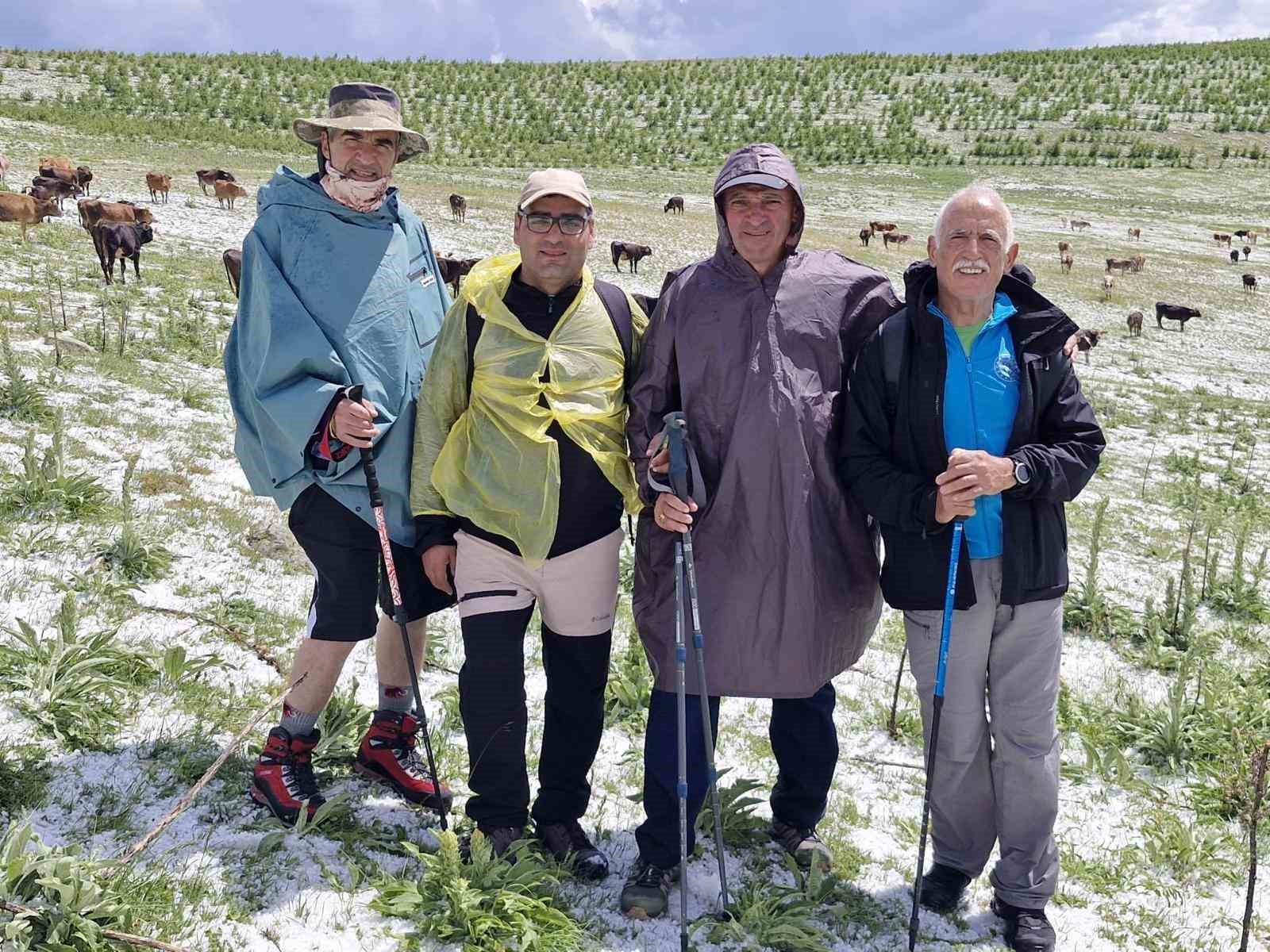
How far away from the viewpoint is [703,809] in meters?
3.72

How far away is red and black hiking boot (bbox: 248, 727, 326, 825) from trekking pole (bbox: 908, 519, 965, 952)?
215 centimetres

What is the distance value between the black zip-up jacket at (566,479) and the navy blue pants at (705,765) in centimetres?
65

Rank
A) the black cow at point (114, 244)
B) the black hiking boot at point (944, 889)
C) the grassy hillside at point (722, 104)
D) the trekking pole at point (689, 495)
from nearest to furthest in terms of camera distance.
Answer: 1. the trekking pole at point (689, 495)
2. the black hiking boot at point (944, 889)
3. the black cow at point (114, 244)
4. the grassy hillside at point (722, 104)

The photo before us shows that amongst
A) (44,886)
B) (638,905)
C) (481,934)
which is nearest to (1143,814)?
(638,905)

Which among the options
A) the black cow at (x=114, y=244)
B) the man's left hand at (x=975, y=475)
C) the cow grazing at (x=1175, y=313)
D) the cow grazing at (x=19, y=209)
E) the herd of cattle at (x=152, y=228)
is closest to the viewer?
the man's left hand at (x=975, y=475)

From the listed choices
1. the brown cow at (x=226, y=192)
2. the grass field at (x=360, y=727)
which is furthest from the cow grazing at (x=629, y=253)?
the grass field at (x=360, y=727)

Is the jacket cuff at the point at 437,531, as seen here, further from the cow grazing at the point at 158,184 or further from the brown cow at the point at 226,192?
Answer: the cow grazing at the point at 158,184

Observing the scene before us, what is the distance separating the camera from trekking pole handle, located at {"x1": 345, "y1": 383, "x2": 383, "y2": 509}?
3.21 m

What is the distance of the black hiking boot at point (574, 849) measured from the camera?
11.2 ft

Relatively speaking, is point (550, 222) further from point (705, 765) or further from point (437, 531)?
point (705, 765)

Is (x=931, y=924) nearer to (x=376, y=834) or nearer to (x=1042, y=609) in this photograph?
(x=1042, y=609)

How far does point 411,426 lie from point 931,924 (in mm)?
2623

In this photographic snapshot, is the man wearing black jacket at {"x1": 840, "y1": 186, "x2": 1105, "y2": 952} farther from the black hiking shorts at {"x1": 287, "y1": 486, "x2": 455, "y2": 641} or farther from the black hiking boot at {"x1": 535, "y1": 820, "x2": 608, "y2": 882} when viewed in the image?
the black hiking shorts at {"x1": 287, "y1": 486, "x2": 455, "y2": 641}

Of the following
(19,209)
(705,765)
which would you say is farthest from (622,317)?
(19,209)
